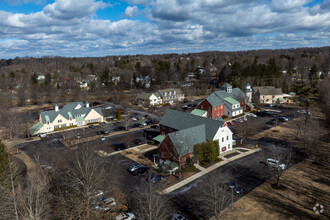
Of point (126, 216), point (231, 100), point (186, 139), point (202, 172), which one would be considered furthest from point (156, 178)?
point (231, 100)

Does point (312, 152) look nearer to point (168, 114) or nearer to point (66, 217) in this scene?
point (168, 114)

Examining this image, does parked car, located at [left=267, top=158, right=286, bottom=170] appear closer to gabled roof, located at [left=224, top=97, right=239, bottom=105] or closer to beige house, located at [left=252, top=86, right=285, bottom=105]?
gabled roof, located at [left=224, top=97, right=239, bottom=105]

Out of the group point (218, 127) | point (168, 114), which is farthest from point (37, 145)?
point (218, 127)

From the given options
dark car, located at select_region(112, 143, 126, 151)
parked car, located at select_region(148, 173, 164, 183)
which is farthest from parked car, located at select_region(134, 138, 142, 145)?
parked car, located at select_region(148, 173, 164, 183)

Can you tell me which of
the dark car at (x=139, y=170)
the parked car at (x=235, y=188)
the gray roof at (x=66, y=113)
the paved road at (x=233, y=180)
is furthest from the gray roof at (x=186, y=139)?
the gray roof at (x=66, y=113)

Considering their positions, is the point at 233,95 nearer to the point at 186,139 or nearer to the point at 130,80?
the point at 186,139

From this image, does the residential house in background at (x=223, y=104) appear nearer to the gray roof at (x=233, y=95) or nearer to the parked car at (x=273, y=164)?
the gray roof at (x=233, y=95)
